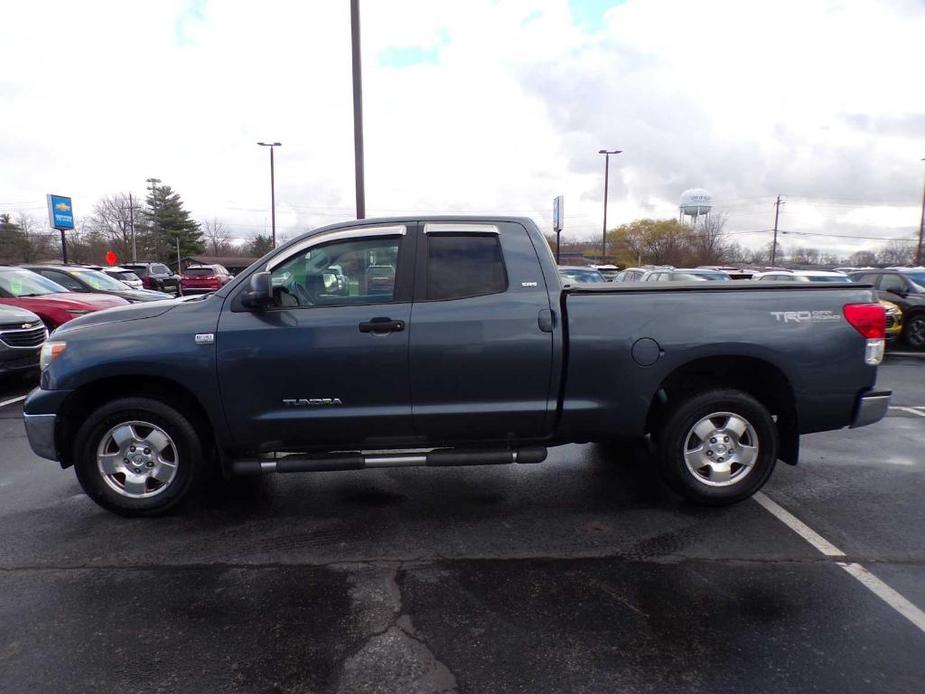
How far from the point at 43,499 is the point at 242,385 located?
79.3 inches

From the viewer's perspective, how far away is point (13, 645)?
2.77 metres

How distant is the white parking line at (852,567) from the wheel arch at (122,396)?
12.7 feet

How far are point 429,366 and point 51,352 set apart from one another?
8.12 ft

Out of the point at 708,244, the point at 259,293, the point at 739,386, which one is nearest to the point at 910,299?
the point at 739,386

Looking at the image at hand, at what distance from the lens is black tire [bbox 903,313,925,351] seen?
41.2ft

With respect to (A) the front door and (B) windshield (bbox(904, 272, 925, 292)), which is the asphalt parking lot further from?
(B) windshield (bbox(904, 272, 925, 292))

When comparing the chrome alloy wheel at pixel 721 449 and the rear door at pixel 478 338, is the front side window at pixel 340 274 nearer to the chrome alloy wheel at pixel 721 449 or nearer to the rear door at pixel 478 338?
the rear door at pixel 478 338

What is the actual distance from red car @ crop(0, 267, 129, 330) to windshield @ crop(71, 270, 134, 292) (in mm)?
1941

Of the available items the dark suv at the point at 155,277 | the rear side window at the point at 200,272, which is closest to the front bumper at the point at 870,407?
the rear side window at the point at 200,272

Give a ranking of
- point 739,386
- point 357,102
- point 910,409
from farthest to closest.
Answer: point 357,102, point 910,409, point 739,386

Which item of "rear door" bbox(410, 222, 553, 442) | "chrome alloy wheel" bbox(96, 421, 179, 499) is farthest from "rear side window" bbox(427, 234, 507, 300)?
"chrome alloy wheel" bbox(96, 421, 179, 499)

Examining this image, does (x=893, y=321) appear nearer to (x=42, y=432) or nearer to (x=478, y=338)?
(x=478, y=338)

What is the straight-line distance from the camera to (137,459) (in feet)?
13.4

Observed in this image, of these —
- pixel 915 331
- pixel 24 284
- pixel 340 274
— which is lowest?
pixel 915 331
